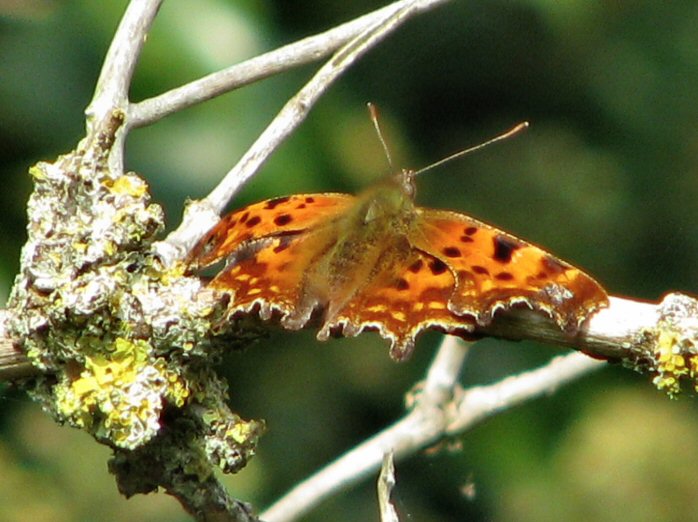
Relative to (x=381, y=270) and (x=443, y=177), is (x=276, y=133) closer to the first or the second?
(x=381, y=270)

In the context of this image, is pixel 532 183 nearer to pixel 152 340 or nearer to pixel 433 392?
pixel 433 392

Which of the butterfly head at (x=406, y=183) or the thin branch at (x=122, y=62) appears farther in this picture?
the butterfly head at (x=406, y=183)

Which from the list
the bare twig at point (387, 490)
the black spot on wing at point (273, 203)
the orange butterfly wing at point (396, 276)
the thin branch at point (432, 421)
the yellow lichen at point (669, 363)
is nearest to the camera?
the bare twig at point (387, 490)

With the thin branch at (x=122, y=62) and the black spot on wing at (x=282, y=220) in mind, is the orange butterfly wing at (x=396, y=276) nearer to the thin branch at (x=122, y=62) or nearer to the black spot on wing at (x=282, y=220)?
the black spot on wing at (x=282, y=220)

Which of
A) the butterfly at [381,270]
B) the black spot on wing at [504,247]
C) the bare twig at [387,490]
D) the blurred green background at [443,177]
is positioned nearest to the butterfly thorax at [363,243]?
the butterfly at [381,270]

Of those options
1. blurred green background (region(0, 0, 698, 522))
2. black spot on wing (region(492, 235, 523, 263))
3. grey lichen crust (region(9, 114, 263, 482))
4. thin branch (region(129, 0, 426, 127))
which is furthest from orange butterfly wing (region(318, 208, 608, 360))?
blurred green background (region(0, 0, 698, 522))

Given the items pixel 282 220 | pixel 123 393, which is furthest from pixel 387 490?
pixel 282 220
